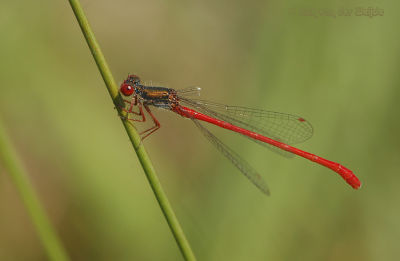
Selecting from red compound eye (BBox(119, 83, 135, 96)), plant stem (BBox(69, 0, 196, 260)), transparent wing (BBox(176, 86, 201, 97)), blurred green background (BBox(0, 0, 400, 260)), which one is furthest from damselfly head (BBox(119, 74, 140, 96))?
plant stem (BBox(69, 0, 196, 260))

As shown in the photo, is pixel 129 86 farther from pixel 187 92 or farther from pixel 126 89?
pixel 187 92

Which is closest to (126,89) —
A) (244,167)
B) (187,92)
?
(187,92)

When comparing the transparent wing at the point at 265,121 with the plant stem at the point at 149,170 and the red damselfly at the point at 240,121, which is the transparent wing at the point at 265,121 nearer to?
the red damselfly at the point at 240,121

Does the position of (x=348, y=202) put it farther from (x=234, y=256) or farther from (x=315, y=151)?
(x=234, y=256)

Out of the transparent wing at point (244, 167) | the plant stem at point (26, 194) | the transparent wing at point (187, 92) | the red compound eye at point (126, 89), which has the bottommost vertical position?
the transparent wing at point (244, 167)

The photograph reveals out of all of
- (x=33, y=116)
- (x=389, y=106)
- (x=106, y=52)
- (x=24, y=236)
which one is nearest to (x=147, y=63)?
(x=106, y=52)

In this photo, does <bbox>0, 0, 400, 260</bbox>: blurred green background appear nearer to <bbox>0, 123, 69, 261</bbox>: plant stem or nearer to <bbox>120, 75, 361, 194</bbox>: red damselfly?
<bbox>120, 75, 361, 194</bbox>: red damselfly

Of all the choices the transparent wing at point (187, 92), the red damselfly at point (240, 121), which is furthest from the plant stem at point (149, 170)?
the transparent wing at point (187, 92)
